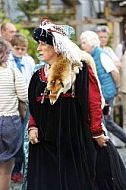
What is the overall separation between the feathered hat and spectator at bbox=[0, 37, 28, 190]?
641 mm

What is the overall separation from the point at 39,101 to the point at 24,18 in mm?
10377

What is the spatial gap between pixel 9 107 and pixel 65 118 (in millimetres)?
872

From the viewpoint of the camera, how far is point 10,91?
16.2 feet

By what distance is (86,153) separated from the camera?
434 centimetres

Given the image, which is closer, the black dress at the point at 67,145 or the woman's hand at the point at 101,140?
the black dress at the point at 67,145

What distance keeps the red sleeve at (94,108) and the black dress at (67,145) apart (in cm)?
5

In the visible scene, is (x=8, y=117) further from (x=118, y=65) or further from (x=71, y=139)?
(x=118, y=65)

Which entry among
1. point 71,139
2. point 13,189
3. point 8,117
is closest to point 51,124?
A: point 71,139

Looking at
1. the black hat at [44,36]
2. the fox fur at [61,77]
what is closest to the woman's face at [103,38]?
the black hat at [44,36]

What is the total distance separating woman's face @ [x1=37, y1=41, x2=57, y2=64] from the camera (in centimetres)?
436

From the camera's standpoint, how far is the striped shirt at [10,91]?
16.1 feet

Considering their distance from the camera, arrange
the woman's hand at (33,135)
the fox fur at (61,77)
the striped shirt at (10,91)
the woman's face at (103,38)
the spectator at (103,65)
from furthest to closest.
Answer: the woman's face at (103,38)
the spectator at (103,65)
the striped shirt at (10,91)
the woman's hand at (33,135)
the fox fur at (61,77)

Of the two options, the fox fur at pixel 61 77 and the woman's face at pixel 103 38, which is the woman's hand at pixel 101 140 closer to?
the fox fur at pixel 61 77

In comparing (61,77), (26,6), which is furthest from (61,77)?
(26,6)
